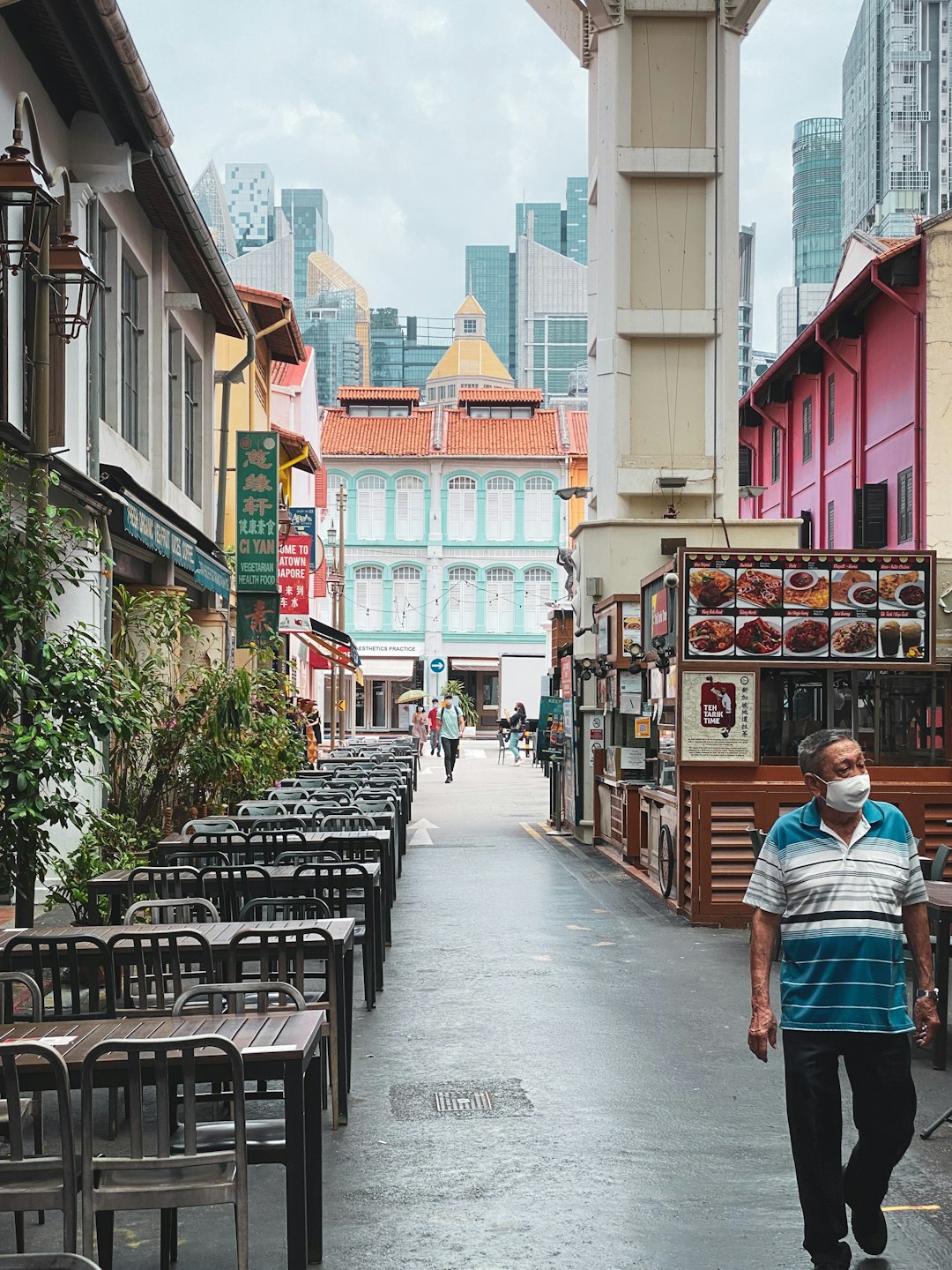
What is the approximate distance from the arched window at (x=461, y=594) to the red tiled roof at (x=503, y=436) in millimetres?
5334

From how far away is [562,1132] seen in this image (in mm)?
6535

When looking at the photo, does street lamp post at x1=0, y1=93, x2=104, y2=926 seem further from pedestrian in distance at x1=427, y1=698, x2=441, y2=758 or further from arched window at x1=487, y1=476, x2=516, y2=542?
arched window at x1=487, y1=476, x2=516, y2=542

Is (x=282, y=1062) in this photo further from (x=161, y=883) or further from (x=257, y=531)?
(x=257, y=531)

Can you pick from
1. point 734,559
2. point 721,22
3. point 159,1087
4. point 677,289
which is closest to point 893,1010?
point 159,1087

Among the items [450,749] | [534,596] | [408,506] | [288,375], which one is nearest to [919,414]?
[450,749]

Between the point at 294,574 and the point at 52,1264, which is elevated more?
the point at 294,574

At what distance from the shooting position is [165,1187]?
14.2ft

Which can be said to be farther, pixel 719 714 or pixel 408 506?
pixel 408 506

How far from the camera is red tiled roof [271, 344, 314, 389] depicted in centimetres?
4359

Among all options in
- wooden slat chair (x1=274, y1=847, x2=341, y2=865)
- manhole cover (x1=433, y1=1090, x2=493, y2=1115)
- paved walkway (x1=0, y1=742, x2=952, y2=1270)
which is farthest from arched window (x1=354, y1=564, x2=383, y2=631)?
manhole cover (x1=433, y1=1090, x2=493, y2=1115)

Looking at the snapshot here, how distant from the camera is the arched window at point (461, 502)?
68.0 metres

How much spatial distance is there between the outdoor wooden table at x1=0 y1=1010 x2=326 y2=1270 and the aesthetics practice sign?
811 centimetres

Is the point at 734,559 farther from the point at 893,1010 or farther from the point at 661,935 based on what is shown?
the point at 893,1010

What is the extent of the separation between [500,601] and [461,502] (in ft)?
15.6
